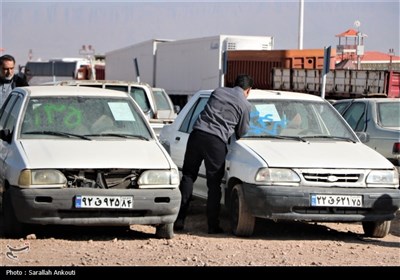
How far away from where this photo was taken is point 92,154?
8031 mm

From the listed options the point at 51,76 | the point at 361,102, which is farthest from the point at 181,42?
the point at 361,102

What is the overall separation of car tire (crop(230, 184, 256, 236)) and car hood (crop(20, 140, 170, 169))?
920 mm

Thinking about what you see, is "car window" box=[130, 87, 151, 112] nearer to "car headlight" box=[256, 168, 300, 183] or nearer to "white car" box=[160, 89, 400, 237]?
"white car" box=[160, 89, 400, 237]

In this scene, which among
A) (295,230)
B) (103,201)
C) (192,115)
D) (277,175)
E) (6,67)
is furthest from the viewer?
(6,67)

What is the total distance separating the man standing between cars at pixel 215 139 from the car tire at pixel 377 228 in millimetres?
1588

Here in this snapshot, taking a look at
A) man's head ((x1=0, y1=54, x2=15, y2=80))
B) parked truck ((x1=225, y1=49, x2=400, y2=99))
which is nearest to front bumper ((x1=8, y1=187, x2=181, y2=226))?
man's head ((x1=0, y1=54, x2=15, y2=80))

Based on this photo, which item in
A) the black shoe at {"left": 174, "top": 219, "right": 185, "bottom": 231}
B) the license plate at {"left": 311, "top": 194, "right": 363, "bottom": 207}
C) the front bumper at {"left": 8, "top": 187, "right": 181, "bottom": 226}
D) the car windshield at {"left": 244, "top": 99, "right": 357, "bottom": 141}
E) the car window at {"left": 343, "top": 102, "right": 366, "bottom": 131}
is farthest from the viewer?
the car window at {"left": 343, "top": 102, "right": 366, "bottom": 131}

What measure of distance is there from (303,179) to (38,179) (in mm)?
2589

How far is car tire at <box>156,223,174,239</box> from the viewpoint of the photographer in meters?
8.27

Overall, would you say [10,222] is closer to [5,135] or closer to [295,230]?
[5,135]

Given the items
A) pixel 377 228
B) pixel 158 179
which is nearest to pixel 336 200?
pixel 377 228

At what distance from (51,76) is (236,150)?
175 ft
